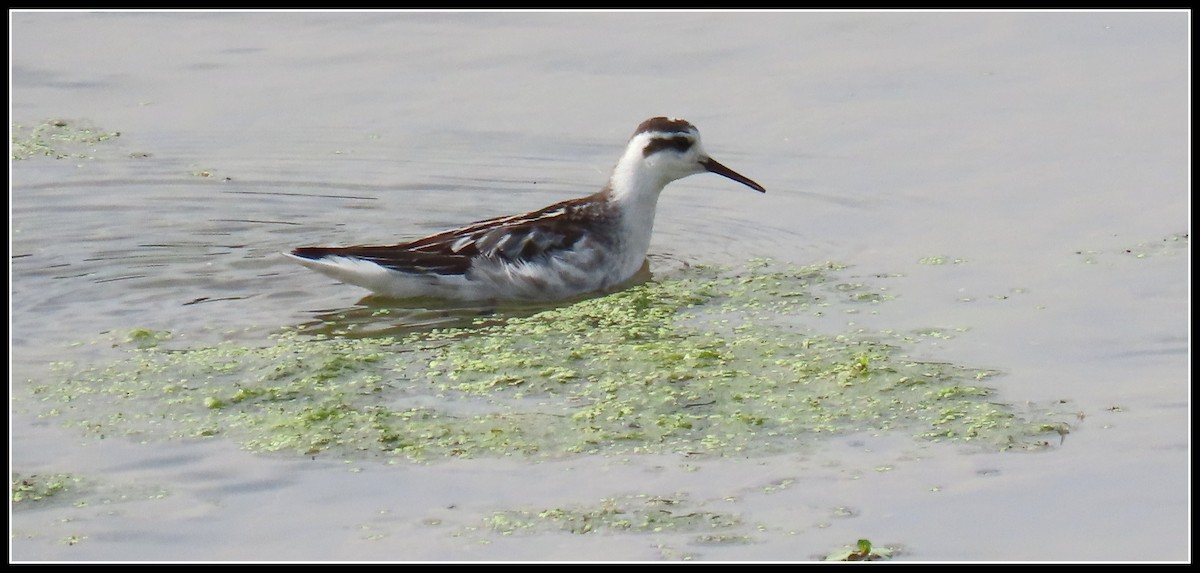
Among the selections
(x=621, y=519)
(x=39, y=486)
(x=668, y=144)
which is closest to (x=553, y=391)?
(x=621, y=519)

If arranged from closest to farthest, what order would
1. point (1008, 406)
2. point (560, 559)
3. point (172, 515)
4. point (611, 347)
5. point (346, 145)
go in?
point (560, 559) → point (172, 515) → point (1008, 406) → point (611, 347) → point (346, 145)

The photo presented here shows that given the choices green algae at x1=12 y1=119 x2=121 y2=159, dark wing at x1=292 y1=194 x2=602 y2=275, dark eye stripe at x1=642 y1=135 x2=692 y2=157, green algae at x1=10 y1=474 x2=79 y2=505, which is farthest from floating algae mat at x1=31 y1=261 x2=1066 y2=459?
green algae at x1=12 y1=119 x2=121 y2=159

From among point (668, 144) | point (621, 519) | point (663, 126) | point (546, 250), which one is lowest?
point (621, 519)

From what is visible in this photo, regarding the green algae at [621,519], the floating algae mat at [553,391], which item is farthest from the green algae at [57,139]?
the green algae at [621,519]

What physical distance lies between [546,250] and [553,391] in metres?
2.35

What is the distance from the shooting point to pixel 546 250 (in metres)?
10.1

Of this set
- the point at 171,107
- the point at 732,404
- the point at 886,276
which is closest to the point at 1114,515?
the point at 732,404

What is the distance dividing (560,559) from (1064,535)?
1.94 metres

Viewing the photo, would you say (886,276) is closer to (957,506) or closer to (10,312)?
(957,506)

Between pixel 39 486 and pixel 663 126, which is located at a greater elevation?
pixel 663 126

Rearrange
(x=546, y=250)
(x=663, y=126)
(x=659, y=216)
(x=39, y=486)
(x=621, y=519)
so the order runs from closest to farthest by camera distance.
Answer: (x=621, y=519)
(x=39, y=486)
(x=546, y=250)
(x=663, y=126)
(x=659, y=216)

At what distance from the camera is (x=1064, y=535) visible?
6.23 m

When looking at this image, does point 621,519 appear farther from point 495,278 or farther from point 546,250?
point 546,250

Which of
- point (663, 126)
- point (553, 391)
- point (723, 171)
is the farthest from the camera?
point (723, 171)
